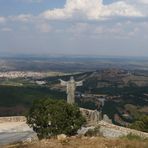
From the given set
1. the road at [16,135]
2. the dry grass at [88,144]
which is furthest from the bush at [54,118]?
the dry grass at [88,144]

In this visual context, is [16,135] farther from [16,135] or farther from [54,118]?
[54,118]

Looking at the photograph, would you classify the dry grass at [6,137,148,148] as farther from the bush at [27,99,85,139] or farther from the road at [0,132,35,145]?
the road at [0,132,35,145]

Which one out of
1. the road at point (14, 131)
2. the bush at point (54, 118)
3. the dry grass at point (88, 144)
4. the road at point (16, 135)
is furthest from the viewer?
the road at point (14, 131)

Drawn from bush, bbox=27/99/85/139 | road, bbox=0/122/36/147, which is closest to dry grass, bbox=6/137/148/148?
bush, bbox=27/99/85/139

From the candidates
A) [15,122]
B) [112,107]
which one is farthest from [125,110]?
[15,122]

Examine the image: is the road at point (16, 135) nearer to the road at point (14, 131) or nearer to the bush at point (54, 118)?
the road at point (14, 131)

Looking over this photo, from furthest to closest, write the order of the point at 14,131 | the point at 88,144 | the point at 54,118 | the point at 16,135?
the point at 14,131, the point at 16,135, the point at 54,118, the point at 88,144

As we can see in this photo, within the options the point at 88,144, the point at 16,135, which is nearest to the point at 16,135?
the point at 16,135

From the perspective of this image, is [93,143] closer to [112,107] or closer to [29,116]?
[29,116]
